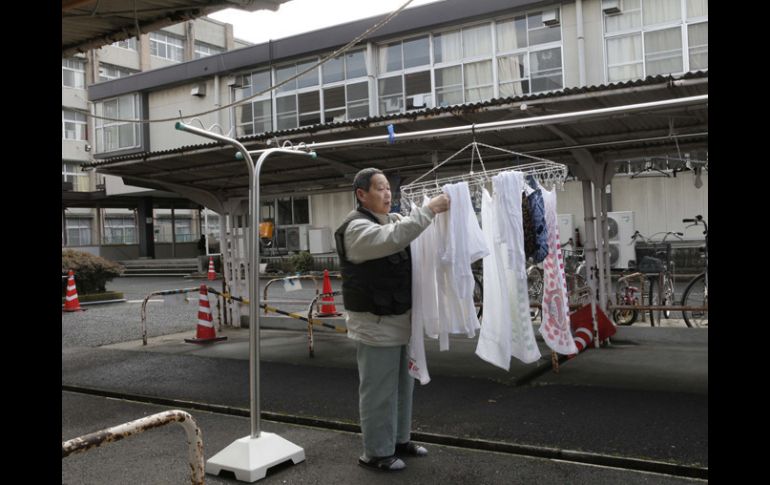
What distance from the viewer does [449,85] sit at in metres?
21.3

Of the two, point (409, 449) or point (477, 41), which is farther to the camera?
point (477, 41)

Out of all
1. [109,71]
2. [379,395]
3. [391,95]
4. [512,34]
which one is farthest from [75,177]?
[379,395]

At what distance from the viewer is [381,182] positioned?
172 inches

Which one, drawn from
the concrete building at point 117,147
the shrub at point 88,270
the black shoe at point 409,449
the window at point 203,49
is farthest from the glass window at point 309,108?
the window at point 203,49

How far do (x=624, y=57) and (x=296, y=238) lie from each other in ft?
49.9

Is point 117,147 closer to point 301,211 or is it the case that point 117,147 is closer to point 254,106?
point 254,106

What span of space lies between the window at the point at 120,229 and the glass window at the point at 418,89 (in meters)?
32.0

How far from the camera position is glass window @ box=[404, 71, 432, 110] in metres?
21.5

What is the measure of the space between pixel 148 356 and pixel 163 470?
516cm

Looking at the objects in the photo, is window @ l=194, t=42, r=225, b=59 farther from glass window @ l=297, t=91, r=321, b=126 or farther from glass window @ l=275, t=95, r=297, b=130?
glass window @ l=297, t=91, r=321, b=126

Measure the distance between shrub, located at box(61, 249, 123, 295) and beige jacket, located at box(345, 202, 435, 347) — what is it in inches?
662

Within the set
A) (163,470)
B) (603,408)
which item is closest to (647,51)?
(603,408)

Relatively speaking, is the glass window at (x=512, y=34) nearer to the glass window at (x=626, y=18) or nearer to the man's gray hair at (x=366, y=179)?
the glass window at (x=626, y=18)
